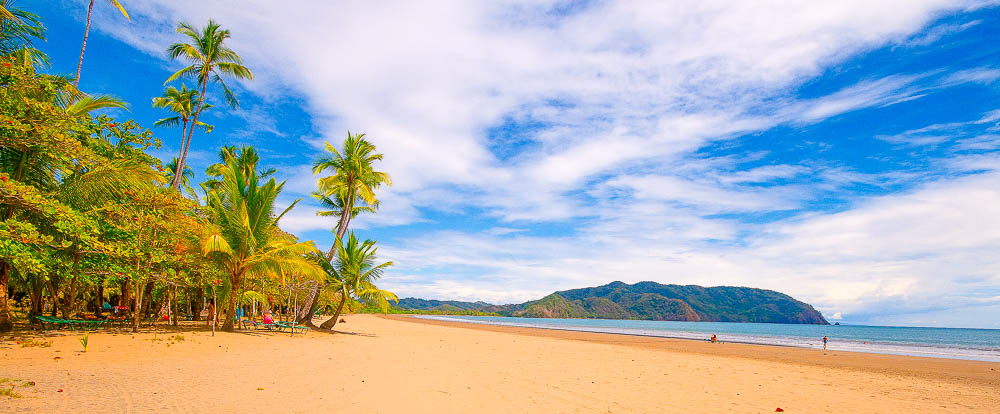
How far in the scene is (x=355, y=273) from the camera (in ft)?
67.4

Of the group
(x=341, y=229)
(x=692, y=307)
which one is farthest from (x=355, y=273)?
(x=692, y=307)

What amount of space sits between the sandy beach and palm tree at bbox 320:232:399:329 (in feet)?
23.3

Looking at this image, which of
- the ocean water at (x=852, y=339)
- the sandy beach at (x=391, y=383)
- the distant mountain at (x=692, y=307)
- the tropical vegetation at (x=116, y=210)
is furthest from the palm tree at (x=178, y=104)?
the distant mountain at (x=692, y=307)

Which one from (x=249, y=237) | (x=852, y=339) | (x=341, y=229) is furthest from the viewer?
(x=852, y=339)

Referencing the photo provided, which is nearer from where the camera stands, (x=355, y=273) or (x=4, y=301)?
(x=4, y=301)

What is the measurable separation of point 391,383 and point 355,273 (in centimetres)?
1409

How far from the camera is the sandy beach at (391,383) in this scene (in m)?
5.68

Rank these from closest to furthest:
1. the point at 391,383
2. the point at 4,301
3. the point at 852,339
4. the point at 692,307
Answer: the point at 391,383, the point at 4,301, the point at 852,339, the point at 692,307

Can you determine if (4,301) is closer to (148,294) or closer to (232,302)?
(232,302)

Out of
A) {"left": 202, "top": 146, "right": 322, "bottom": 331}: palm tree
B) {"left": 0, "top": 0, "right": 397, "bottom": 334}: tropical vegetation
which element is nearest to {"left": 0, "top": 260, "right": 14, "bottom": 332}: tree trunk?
{"left": 0, "top": 0, "right": 397, "bottom": 334}: tropical vegetation

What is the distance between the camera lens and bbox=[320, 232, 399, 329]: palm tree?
20.4m

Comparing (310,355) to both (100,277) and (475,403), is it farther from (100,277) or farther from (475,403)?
(100,277)

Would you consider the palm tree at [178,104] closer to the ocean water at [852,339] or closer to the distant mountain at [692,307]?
the ocean water at [852,339]

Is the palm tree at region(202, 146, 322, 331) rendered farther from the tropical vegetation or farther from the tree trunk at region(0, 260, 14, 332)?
the tree trunk at region(0, 260, 14, 332)
